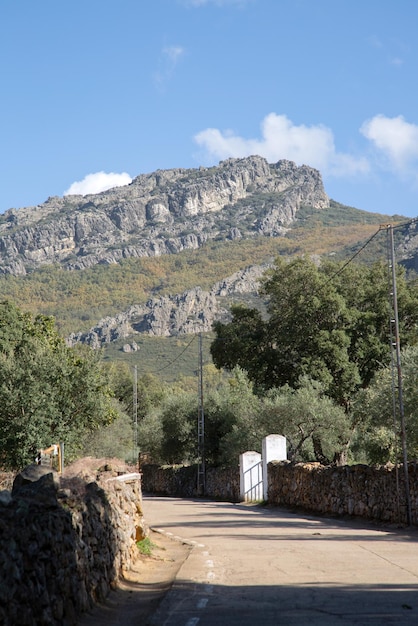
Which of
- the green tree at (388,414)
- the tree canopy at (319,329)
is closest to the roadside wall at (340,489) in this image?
the green tree at (388,414)

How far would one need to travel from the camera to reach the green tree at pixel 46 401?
126ft

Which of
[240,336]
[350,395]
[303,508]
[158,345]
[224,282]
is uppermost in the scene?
[224,282]

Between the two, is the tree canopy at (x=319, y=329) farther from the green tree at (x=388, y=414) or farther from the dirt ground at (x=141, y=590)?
the dirt ground at (x=141, y=590)

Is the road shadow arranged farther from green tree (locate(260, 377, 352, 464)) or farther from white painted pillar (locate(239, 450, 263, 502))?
green tree (locate(260, 377, 352, 464))

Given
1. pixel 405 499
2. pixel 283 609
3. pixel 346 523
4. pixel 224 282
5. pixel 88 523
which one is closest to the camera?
pixel 283 609

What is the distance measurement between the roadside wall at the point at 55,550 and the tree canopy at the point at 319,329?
3723cm

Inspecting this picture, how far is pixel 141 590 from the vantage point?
12555mm

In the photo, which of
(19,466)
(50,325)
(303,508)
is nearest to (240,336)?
(50,325)

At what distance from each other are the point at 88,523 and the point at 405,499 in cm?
1288

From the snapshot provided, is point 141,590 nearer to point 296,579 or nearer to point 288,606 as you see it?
point 296,579

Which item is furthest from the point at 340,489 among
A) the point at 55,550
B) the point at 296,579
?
the point at 55,550

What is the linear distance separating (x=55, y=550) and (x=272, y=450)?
2919cm

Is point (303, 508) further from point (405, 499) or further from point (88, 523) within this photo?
point (88, 523)

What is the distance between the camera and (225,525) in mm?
24672
